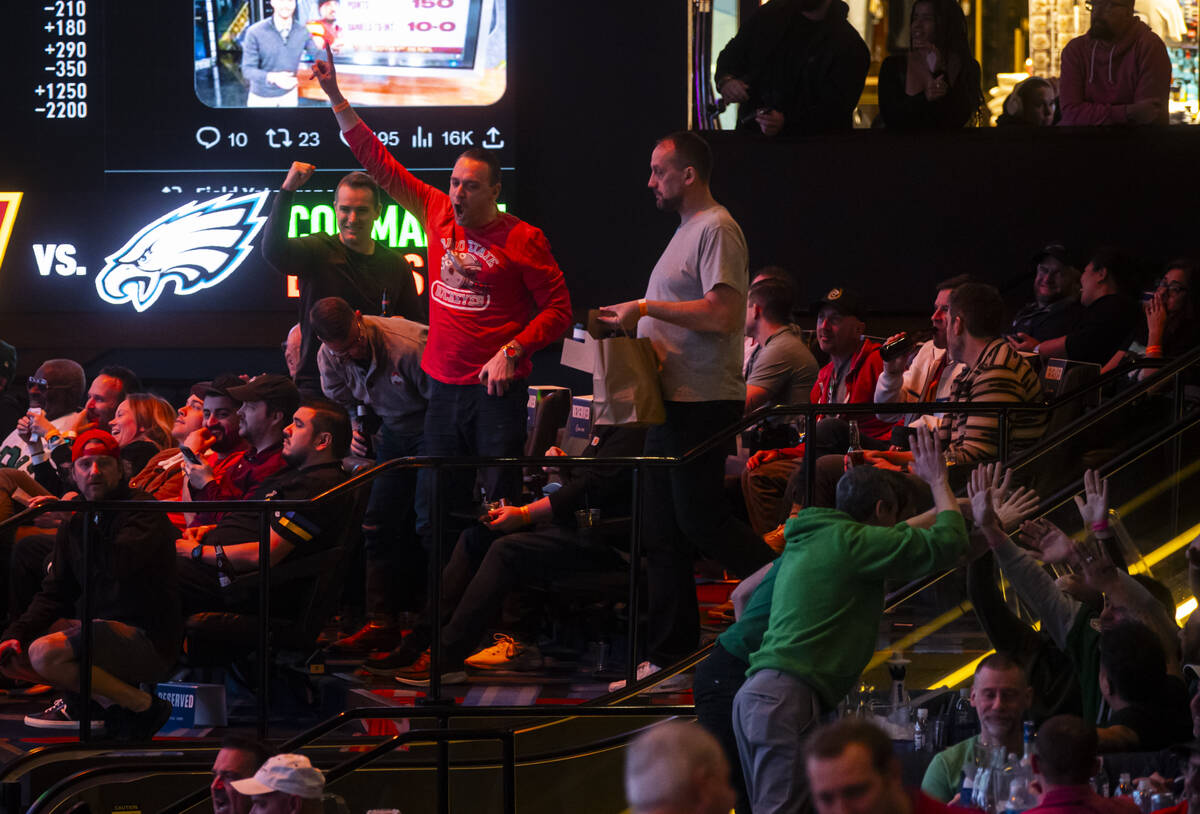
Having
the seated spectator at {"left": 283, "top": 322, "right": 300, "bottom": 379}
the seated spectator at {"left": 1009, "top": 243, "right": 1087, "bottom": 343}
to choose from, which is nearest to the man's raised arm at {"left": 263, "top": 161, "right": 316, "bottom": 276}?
the seated spectator at {"left": 283, "top": 322, "right": 300, "bottom": 379}

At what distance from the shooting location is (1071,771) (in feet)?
12.3

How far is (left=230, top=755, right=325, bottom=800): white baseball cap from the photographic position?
4.69m

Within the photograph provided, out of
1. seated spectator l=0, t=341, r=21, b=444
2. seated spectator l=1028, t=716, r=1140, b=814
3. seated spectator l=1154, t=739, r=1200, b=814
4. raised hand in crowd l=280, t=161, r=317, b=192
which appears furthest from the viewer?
seated spectator l=0, t=341, r=21, b=444

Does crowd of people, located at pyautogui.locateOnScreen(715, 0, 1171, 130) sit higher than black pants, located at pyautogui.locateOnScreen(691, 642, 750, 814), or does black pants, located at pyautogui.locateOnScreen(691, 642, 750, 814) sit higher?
crowd of people, located at pyautogui.locateOnScreen(715, 0, 1171, 130)

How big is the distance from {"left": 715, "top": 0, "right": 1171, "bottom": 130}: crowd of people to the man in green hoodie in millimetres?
5374

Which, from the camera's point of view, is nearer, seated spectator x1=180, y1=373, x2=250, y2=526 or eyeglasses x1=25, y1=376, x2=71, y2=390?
seated spectator x1=180, y1=373, x2=250, y2=526

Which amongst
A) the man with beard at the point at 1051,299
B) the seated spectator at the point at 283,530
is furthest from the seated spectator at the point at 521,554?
the man with beard at the point at 1051,299

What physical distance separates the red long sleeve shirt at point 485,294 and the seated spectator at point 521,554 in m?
0.57

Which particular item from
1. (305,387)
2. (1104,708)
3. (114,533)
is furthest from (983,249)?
(114,533)

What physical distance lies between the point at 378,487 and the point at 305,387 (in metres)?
1.52

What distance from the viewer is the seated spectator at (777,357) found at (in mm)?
6676

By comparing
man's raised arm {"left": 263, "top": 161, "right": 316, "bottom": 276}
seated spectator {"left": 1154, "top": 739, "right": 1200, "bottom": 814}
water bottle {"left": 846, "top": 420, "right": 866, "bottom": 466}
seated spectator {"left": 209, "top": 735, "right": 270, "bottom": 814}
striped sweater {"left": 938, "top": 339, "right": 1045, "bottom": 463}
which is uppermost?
man's raised arm {"left": 263, "top": 161, "right": 316, "bottom": 276}

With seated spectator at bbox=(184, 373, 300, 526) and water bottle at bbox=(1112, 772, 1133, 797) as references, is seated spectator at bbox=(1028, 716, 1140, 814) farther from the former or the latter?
seated spectator at bbox=(184, 373, 300, 526)

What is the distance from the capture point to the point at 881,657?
5.36 meters
